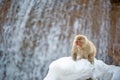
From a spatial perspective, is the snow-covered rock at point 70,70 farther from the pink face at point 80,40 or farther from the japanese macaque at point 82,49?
the pink face at point 80,40

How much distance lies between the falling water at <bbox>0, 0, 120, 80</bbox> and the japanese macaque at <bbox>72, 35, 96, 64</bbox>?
166cm

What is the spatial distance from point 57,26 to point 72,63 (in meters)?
2.74

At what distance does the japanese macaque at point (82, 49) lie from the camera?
195 inches

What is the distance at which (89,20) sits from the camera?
23.6 feet

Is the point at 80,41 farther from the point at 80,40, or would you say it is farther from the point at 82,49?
the point at 82,49

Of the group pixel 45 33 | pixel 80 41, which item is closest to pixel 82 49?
pixel 80 41

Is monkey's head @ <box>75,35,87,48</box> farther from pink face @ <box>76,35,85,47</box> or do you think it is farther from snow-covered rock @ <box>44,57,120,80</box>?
snow-covered rock @ <box>44,57,120,80</box>

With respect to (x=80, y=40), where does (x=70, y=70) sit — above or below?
below

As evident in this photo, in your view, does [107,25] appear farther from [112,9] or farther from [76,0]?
[76,0]

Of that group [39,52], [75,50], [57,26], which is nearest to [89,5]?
[57,26]

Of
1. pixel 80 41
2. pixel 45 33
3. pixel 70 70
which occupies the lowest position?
pixel 70 70

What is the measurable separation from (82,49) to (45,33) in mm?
2353

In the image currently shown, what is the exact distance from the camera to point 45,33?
731cm

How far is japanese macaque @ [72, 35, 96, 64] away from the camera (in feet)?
16.3
